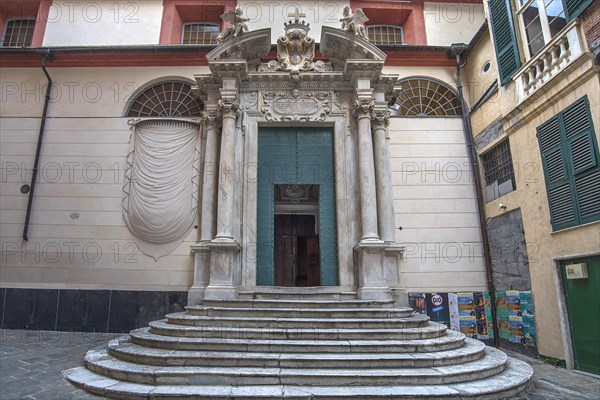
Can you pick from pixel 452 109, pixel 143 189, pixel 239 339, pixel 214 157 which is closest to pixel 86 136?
pixel 143 189

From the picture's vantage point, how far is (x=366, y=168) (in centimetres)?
945

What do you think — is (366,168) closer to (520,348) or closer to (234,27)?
(234,27)

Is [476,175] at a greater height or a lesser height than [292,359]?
greater

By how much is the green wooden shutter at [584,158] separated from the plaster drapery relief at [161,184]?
8890 millimetres

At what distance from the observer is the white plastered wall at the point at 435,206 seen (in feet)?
34.3

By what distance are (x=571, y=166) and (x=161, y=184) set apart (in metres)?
9.81

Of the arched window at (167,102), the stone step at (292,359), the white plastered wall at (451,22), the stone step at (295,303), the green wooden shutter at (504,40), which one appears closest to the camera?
the stone step at (292,359)

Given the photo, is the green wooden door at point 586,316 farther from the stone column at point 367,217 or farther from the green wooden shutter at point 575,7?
the green wooden shutter at point 575,7

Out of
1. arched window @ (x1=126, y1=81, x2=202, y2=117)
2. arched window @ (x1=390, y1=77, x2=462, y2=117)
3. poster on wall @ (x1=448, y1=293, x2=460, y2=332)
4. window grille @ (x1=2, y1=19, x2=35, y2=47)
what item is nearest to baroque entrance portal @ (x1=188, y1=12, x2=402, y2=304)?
arched window @ (x1=126, y1=81, x2=202, y2=117)

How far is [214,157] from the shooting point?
10.2 m

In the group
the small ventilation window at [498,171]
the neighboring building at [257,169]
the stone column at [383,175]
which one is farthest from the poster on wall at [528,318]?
the stone column at [383,175]

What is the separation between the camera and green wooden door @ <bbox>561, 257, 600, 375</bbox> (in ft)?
22.5

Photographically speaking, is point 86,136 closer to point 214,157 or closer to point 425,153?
point 214,157

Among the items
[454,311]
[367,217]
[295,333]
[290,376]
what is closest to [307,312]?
[295,333]
